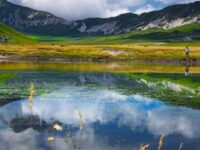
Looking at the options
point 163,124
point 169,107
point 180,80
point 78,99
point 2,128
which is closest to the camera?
point 2,128

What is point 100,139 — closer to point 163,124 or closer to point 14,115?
point 163,124

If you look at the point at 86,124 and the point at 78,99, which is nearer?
the point at 86,124

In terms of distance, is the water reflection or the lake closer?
the lake

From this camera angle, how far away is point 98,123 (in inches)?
1603

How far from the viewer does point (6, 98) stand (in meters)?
56.6

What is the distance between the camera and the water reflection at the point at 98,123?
31938 millimetres

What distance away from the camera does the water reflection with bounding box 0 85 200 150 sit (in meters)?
31.9

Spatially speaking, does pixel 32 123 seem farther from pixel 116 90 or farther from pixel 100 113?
pixel 116 90

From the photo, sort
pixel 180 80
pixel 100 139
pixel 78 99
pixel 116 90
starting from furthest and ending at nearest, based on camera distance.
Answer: pixel 180 80 < pixel 116 90 < pixel 78 99 < pixel 100 139

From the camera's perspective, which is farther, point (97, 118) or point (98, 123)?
point (97, 118)

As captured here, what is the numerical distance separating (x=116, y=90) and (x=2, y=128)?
36743 mm

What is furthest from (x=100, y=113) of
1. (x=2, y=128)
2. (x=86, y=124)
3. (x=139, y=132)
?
(x=2, y=128)

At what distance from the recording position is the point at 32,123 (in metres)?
39.3

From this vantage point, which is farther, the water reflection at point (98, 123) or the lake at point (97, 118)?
the water reflection at point (98, 123)
